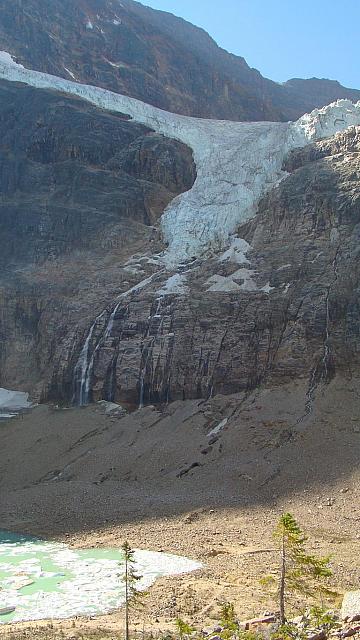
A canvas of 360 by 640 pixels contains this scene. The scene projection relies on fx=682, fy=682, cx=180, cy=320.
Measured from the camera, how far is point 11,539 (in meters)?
31.4

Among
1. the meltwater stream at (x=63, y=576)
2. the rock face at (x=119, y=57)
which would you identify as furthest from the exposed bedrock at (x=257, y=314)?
the rock face at (x=119, y=57)

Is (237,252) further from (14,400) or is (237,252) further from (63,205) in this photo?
(14,400)

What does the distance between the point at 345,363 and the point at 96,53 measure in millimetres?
78254

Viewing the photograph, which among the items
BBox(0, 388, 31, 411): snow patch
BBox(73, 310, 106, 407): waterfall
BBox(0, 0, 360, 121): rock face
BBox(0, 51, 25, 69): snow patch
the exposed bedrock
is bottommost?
BBox(0, 388, 31, 411): snow patch

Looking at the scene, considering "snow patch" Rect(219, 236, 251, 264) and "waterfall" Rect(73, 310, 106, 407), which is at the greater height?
"snow patch" Rect(219, 236, 251, 264)

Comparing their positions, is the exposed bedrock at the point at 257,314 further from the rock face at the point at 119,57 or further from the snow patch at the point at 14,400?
the rock face at the point at 119,57

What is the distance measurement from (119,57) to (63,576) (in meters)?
94.9

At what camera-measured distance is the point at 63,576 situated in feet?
83.8

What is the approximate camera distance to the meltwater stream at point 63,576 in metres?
21.9

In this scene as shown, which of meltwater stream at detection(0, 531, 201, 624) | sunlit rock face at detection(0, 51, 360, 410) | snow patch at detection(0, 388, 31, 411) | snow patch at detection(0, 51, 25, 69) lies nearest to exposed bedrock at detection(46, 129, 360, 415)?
sunlit rock face at detection(0, 51, 360, 410)

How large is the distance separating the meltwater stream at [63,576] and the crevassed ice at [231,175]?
3077 cm

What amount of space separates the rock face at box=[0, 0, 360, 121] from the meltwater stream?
77759 mm

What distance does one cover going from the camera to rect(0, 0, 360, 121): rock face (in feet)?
318

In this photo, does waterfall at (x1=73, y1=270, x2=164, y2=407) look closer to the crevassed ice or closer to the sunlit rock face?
the sunlit rock face
